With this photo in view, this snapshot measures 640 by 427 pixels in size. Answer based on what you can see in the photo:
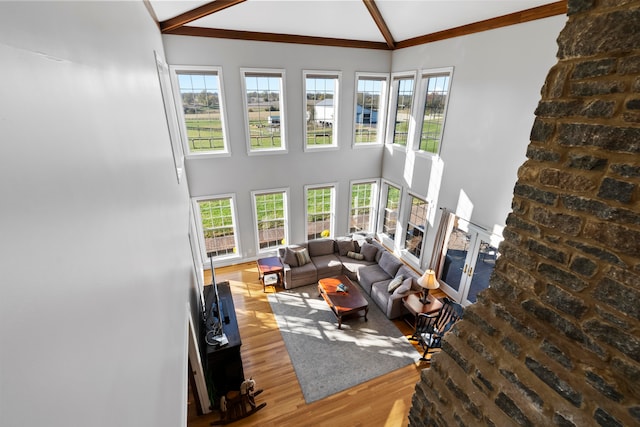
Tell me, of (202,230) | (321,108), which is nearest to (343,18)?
(321,108)

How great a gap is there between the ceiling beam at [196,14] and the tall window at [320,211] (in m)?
3.93

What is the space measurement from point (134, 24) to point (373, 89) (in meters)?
5.51

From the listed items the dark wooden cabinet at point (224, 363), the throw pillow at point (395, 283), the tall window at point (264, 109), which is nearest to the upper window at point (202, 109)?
the tall window at point (264, 109)

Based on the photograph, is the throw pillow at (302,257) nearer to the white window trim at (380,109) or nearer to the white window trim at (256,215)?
the white window trim at (256,215)

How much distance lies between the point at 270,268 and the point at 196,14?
4.82 metres

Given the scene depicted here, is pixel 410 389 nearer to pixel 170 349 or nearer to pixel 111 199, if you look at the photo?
pixel 170 349

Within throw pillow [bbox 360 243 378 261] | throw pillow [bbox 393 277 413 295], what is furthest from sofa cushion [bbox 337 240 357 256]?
throw pillow [bbox 393 277 413 295]

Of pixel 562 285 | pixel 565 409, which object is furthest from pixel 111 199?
pixel 565 409

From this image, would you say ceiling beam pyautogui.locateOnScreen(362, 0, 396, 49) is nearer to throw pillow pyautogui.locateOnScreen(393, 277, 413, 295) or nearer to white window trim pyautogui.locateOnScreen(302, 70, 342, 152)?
white window trim pyautogui.locateOnScreen(302, 70, 342, 152)

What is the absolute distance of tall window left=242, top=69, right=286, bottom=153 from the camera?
19.9 feet

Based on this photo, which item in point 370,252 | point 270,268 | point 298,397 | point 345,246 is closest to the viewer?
point 298,397

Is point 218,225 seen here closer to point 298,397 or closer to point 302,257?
point 302,257

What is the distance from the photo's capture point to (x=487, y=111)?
4773mm

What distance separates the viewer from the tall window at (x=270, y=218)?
7.02m
